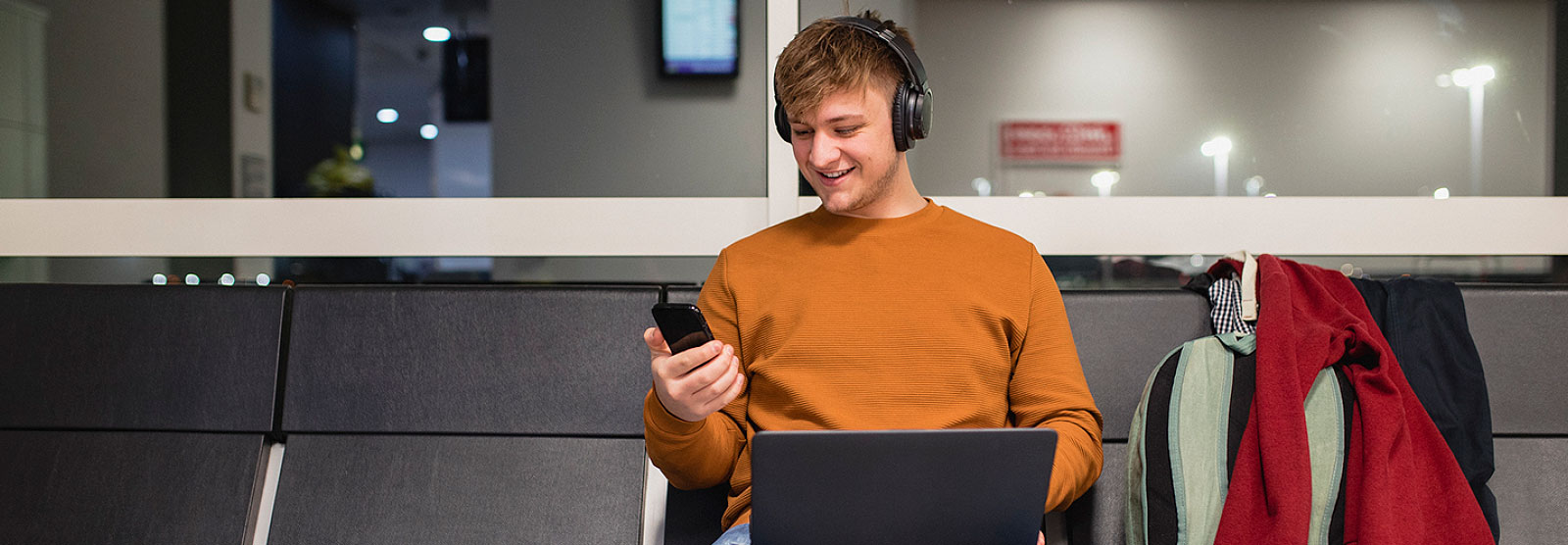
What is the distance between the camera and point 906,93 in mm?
1197

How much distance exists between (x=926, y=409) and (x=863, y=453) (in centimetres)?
34

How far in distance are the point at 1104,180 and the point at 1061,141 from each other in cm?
13

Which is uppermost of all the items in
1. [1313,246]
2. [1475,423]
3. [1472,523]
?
[1313,246]

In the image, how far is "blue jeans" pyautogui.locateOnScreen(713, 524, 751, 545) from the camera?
42.9 inches

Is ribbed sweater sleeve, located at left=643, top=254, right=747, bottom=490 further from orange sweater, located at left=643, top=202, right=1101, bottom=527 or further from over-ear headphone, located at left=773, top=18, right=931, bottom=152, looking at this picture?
over-ear headphone, located at left=773, top=18, right=931, bottom=152

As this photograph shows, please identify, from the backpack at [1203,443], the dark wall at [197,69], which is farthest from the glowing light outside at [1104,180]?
the dark wall at [197,69]

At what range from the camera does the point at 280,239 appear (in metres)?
1.95

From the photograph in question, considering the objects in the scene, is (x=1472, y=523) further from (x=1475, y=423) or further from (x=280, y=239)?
(x=280, y=239)

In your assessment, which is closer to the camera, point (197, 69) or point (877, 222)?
point (877, 222)

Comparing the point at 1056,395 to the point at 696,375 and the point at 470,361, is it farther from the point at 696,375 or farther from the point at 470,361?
the point at 470,361

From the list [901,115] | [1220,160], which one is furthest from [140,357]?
[1220,160]

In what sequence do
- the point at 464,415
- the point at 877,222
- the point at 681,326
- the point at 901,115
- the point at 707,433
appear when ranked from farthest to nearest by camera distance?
1. the point at 464,415
2. the point at 877,222
3. the point at 901,115
4. the point at 707,433
5. the point at 681,326

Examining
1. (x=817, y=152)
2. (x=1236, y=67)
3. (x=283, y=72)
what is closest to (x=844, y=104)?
(x=817, y=152)

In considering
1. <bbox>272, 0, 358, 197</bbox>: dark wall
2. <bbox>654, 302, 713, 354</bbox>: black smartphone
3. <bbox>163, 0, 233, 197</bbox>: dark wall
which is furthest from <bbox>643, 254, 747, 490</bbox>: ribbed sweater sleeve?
<bbox>163, 0, 233, 197</bbox>: dark wall
